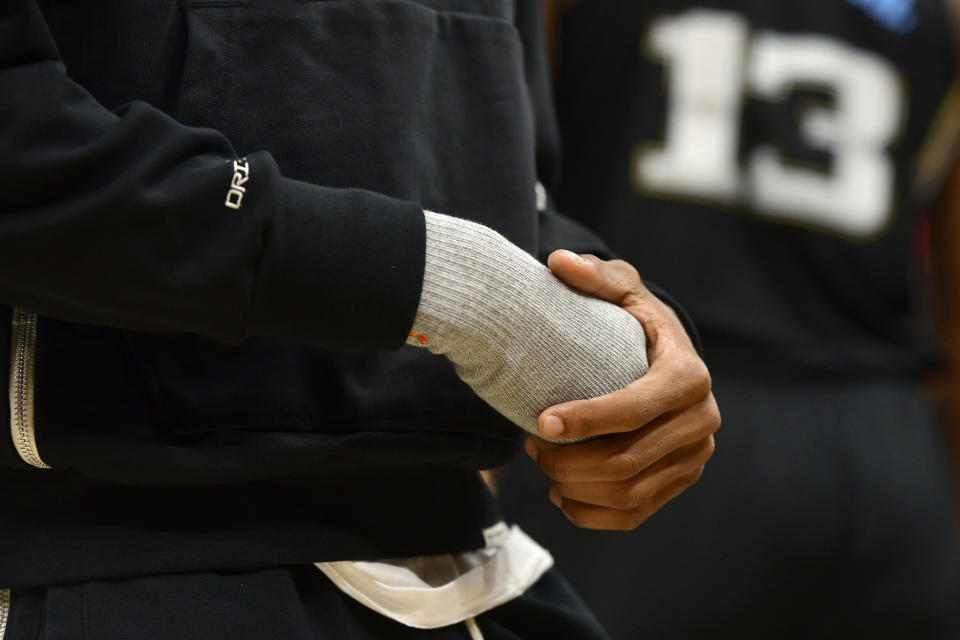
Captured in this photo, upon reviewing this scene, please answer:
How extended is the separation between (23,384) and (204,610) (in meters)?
0.15

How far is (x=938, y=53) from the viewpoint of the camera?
1.70 meters

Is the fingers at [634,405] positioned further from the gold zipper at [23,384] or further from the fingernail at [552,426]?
the gold zipper at [23,384]

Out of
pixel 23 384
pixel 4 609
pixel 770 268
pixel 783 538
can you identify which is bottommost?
pixel 783 538

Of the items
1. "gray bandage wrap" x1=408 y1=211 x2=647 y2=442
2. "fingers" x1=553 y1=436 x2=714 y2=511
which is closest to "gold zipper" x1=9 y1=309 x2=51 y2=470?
"gray bandage wrap" x1=408 y1=211 x2=647 y2=442

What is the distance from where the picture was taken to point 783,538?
1.56 m

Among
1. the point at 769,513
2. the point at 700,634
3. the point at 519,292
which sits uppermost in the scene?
the point at 519,292

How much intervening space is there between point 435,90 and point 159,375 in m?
0.26

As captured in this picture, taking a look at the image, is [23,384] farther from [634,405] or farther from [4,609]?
[634,405]

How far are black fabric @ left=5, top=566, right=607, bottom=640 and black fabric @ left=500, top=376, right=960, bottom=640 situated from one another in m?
0.72

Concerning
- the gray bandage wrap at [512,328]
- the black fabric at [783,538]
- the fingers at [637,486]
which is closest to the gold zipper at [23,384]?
the gray bandage wrap at [512,328]

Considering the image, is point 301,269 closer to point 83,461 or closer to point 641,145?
point 83,461

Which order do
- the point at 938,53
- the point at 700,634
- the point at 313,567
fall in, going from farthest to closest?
the point at 938,53
the point at 700,634
the point at 313,567

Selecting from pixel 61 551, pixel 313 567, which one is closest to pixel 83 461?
pixel 61 551

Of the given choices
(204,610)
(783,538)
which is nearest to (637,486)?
(204,610)
